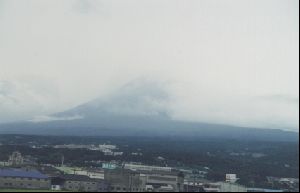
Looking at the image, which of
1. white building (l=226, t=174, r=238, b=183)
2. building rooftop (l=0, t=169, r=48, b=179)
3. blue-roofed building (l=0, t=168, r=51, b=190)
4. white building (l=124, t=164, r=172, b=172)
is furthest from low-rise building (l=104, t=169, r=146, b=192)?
white building (l=226, t=174, r=238, b=183)

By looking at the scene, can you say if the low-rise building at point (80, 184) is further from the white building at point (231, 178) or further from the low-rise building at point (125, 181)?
the white building at point (231, 178)

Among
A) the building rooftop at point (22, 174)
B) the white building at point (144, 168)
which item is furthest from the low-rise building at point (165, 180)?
the building rooftop at point (22, 174)

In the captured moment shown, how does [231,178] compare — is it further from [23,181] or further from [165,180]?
[23,181]

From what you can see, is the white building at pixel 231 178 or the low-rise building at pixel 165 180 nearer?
the low-rise building at pixel 165 180

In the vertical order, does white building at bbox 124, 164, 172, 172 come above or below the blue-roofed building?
above

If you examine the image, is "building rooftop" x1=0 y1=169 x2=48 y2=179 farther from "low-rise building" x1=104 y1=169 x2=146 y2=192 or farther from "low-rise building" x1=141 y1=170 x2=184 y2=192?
"low-rise building" x1=141 y1=170 x2=184 y2=192

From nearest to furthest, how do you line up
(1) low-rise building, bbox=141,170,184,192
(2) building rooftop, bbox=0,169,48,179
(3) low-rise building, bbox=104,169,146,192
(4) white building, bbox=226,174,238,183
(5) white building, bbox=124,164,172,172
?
(1) low-rise building, bbox=141,170,184,192
(3) low-rise building, bbox=104,169,146,192
(2) building rooftop, bbox=0,169,48,179
(4) white building, bbox=226,174,238,183
(5) white building, bbox=124,164,172,172

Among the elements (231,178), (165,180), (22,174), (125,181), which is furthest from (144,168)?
(22,174)

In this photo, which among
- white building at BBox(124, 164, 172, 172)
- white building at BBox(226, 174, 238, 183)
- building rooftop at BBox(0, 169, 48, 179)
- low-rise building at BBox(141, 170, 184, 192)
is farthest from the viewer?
white building at BBox(124, 164, 172, 172)
